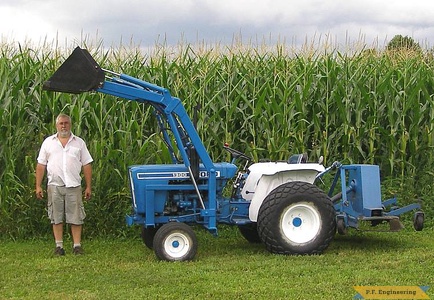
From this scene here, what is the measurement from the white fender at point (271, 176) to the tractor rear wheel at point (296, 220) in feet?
0.55

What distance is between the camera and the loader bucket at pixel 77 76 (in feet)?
→ 23.6

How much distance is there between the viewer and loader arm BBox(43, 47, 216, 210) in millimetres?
7215

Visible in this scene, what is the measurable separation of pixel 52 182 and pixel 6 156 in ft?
4.05

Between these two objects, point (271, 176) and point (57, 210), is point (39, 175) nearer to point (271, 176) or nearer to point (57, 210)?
point (57, 210)

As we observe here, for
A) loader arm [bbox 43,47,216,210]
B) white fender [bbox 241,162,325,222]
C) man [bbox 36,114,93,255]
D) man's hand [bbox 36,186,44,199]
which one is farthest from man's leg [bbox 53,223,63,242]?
white fender [bbox 241,162,325,222]

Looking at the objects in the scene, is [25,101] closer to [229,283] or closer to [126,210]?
[126,210]

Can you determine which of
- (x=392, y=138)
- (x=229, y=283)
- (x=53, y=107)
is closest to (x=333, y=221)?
(x=229, y=283)

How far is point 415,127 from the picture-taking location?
1000 cm

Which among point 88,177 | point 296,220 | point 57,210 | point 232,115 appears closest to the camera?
point 296,220

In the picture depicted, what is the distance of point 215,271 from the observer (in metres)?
7.04

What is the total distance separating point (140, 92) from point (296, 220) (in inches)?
83.6

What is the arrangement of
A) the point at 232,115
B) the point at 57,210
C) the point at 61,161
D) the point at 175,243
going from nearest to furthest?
the point at 175,243 < the point at 61,161 < the point at 57,210 < the point at 232,115

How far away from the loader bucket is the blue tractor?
171mm

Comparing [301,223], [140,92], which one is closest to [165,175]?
[140,92]
